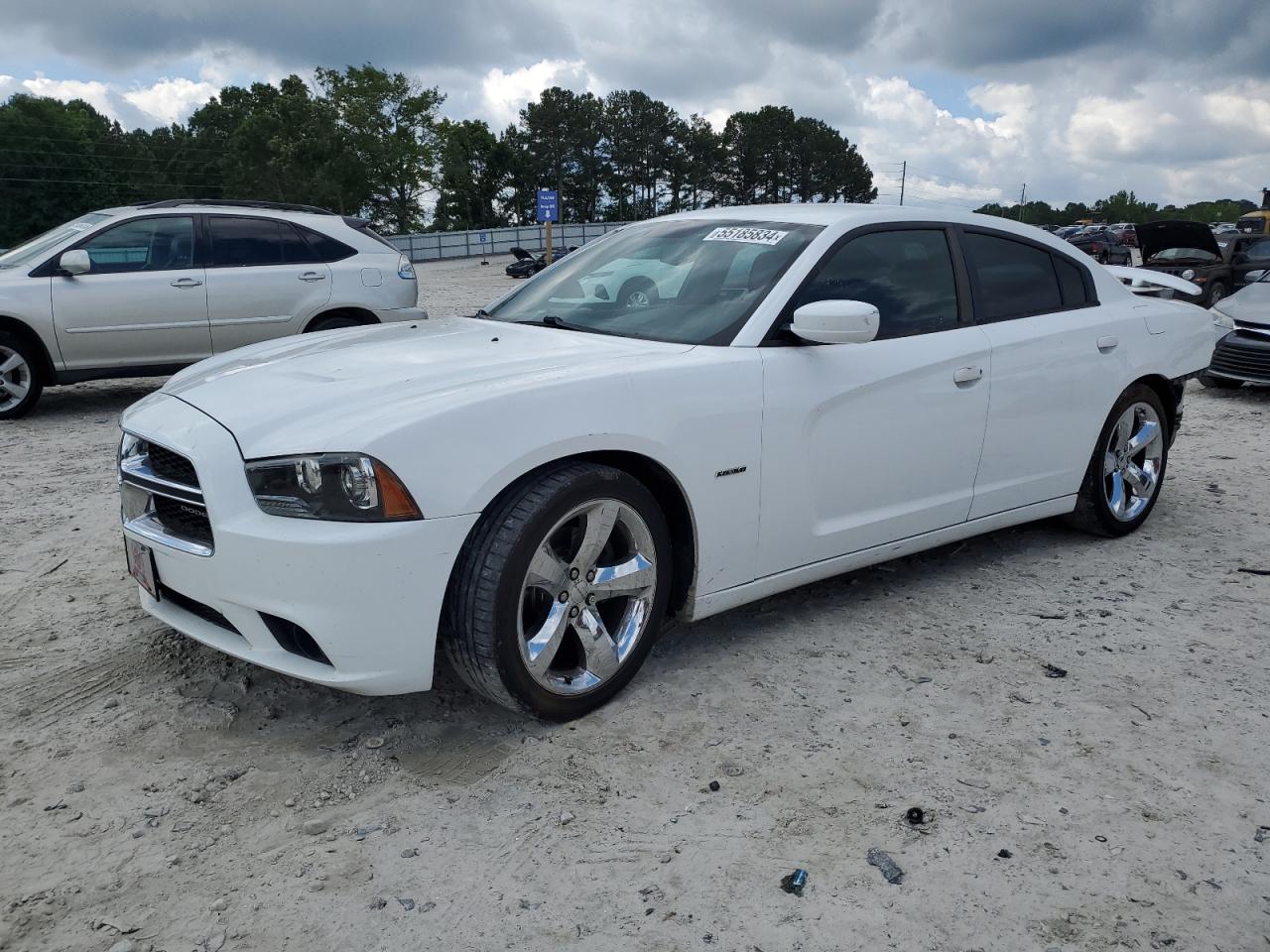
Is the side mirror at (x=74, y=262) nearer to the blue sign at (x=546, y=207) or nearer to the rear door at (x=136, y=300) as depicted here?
the rear door at (x=136, y=300)

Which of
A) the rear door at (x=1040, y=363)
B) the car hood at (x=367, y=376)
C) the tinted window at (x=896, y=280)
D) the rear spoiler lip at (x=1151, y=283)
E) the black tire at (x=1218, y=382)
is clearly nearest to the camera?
the car hood at (x=367, y=376)

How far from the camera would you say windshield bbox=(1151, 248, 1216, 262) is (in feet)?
50.0

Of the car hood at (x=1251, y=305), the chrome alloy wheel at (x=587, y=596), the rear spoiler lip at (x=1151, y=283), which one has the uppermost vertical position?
the rear spoiler lip at (x=1151, y=283)

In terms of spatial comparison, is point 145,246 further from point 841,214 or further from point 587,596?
point 587,596

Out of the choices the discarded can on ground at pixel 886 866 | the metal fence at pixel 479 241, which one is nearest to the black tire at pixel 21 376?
the discarded can on ground at pixel 886 866

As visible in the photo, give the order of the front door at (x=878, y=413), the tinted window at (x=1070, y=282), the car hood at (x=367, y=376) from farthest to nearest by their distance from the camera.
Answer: the tinted window at (x=1070, y=282)
the front door at (x=878, y=413)
the car hood at (x=367, y=376)

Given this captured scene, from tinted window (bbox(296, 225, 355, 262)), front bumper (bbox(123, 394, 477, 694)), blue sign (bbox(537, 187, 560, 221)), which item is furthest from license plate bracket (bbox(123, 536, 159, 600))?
blue sign (bbox(537, 187, 560, 221))

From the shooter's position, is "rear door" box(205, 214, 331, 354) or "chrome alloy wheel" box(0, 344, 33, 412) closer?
"chrome alloy wheel" box(0, 344, 33, 412)

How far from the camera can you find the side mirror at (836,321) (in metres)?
3.28

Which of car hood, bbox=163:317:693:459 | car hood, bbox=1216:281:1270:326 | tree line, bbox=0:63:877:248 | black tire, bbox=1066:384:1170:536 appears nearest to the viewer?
car hood, bbox=163:317:693:459

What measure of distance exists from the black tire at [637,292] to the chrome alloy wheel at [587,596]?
3.30ft

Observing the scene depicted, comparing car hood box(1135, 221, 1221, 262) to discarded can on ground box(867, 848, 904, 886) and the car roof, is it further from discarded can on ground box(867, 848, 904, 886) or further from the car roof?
discarded can on ground box(867, 848, 904, 886)

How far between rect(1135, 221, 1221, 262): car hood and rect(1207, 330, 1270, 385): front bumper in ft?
17.4

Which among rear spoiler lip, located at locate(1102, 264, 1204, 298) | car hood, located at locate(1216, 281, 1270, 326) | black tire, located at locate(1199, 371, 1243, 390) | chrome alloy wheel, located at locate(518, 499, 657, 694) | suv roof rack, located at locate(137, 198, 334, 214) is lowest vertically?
black tire, located at locate(1199, 371, 1243, 390)
